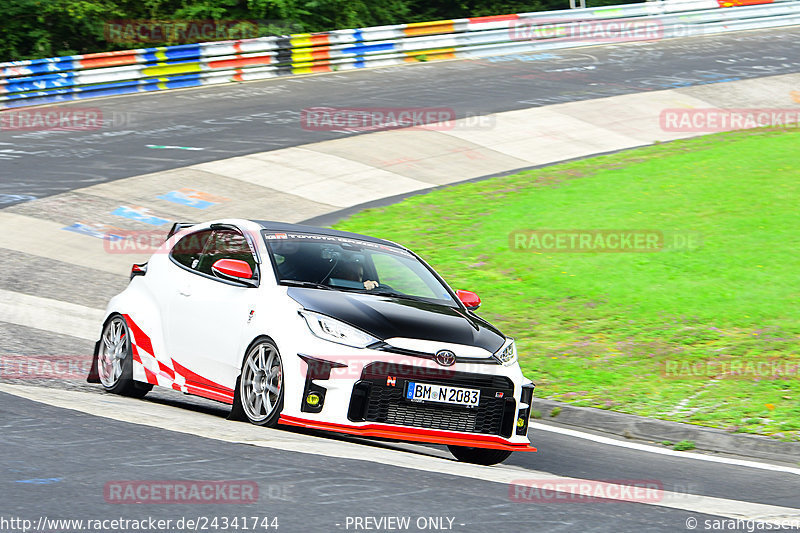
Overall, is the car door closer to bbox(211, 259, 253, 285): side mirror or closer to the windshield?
bbox(211, 259, 253, 285): side mirror

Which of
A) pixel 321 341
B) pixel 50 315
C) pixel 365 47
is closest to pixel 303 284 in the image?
pixel 321 341

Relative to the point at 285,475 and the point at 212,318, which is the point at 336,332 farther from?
the point at 285,475

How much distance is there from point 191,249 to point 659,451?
13.1 ft

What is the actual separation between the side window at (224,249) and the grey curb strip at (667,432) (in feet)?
9.72

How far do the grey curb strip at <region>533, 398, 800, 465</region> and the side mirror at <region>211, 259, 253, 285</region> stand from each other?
9.89 ft

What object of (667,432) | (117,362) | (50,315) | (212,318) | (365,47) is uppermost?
(365,47)

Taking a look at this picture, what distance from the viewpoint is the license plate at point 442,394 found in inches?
275

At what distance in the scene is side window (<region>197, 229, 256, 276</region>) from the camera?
8219mm

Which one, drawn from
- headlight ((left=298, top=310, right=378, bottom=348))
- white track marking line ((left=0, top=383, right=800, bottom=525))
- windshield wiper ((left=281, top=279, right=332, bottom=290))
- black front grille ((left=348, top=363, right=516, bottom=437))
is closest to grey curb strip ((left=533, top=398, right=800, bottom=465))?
white track marking line ((left=0, top=383, right=800, bottom=525))

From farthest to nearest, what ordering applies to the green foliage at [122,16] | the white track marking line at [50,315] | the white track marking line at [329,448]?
the green foliage at [122,16] < the white track marking line at [50,315] < the white track marking line at [329,448]

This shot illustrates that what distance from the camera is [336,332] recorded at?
7078mm

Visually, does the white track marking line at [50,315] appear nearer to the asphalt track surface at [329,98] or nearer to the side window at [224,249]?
the side window at [224,249]

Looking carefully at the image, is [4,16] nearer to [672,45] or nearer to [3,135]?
[3,135]

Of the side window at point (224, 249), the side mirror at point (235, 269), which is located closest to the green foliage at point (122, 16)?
the side window at point (224, 249)
